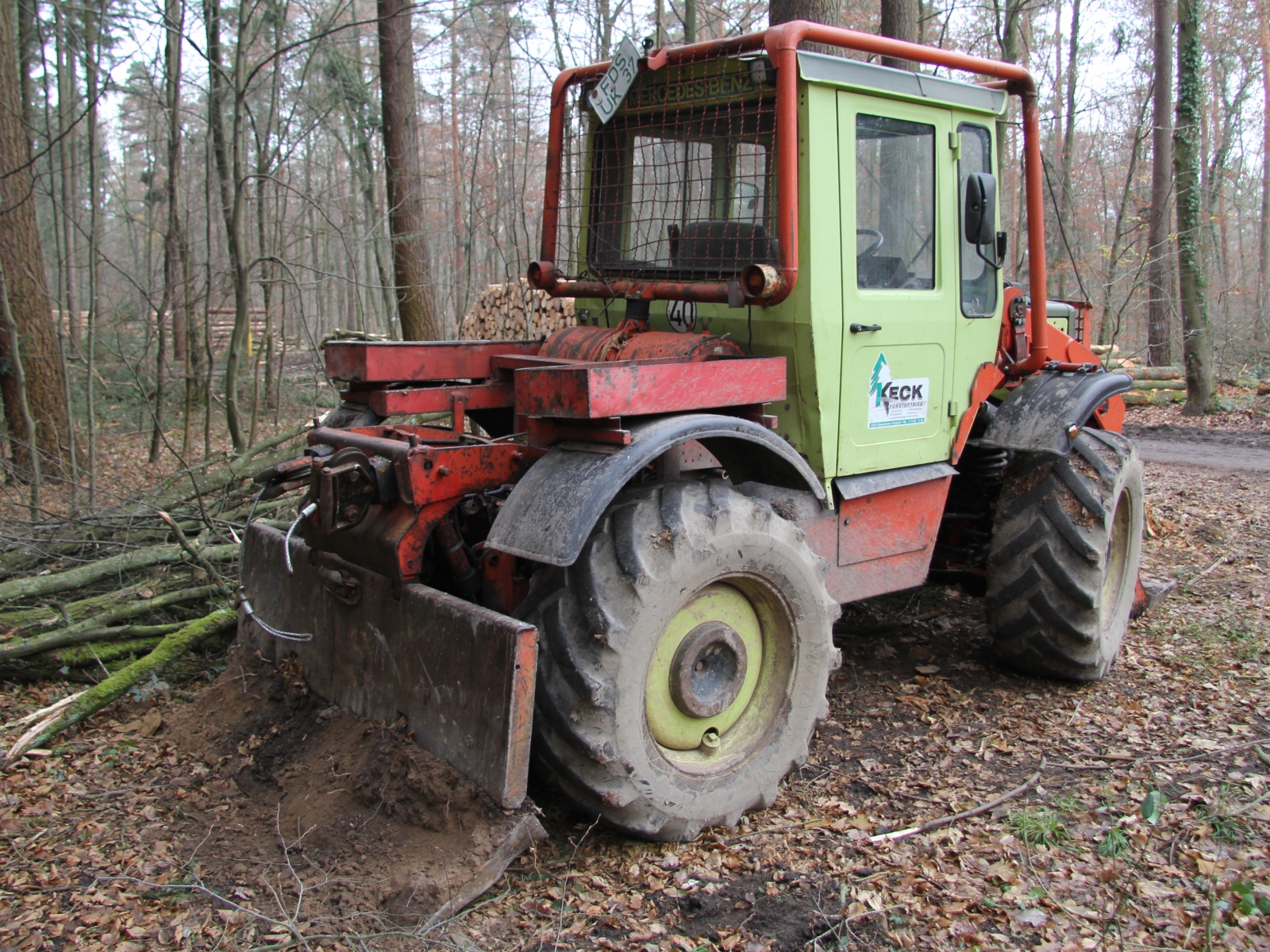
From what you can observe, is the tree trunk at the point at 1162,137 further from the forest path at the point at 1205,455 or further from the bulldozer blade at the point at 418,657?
the bulldozer blade at the point at 418,657

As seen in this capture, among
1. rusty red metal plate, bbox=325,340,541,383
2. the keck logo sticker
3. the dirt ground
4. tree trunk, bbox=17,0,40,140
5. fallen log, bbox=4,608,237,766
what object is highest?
tree trunk, bbox=17,0,40,140

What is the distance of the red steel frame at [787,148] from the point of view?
3.46m

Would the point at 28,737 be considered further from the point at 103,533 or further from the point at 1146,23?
the point at 1146,23

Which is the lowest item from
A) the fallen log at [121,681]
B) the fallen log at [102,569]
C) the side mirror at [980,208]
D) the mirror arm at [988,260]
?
the fallen log at [121,681]

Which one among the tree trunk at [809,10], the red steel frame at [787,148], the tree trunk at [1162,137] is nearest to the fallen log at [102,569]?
the red steel frame at [787,148]

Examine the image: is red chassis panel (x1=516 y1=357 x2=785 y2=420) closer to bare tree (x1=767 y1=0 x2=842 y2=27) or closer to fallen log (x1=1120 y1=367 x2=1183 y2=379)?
bare tree (x1=767 y1=0 x2=842 y2=27)

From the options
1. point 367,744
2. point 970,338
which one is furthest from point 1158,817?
point 367,744

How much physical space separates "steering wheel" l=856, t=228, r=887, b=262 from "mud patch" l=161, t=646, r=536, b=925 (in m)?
2.47

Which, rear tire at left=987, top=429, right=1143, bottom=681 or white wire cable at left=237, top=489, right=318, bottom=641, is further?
rear tire at left=987, top=429, right=1143, bottom=681

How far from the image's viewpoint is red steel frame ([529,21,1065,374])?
3.46m

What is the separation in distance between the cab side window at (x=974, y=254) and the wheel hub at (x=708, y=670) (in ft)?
6.29

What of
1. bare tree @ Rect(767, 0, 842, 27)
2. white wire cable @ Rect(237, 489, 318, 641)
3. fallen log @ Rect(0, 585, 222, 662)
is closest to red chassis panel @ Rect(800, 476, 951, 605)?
white wire cable @ Rect(237, 489, 318, 641)

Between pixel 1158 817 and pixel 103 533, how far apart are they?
18.7ft

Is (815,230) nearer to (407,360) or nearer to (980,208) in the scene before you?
(980,208)
